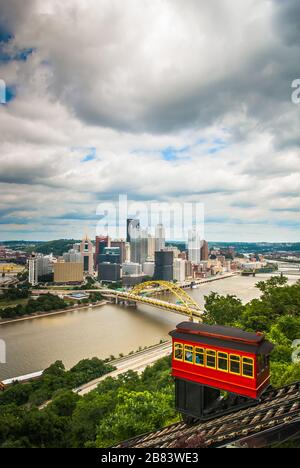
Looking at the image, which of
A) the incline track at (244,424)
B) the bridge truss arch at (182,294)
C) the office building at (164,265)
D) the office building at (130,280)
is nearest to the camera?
the incline track at (244,424)

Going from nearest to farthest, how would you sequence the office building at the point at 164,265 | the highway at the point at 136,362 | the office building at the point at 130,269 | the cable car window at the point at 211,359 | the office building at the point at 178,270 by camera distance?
1. the cable car window at the point at 211,359
2. the highway at the point at 136,362
3. the office building at the point at 164,265
4. the office building at the point at 130,269
5. the office building at the point at 178,270

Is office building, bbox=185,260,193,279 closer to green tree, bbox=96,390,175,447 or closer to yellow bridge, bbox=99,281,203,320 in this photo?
yellow bridge, bbox=99,281,203,320

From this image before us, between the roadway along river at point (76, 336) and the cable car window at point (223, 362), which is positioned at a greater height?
the cable car window at point (223, 362)

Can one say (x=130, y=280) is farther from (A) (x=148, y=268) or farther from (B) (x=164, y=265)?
(A) (x=148, y=268)

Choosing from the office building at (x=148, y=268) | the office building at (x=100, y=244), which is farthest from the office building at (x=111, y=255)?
the office building at (x=148, y=268)

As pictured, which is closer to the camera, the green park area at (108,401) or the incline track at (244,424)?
the incline track at (244,424)

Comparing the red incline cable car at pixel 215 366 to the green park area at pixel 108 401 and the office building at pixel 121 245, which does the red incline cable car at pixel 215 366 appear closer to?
the green park area at pixel 108 401
